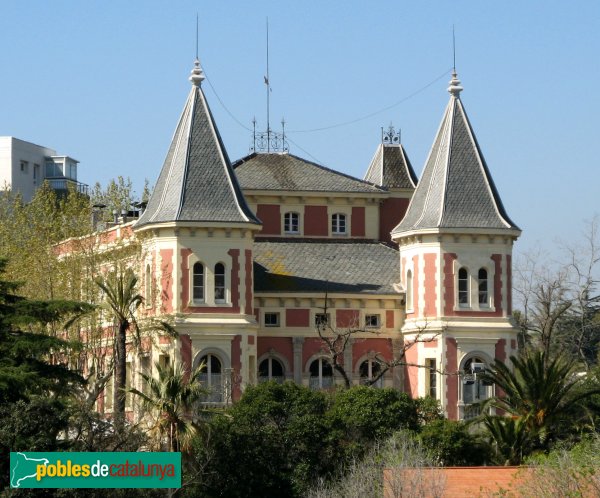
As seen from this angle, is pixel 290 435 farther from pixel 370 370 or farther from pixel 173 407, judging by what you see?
pixel 370 370

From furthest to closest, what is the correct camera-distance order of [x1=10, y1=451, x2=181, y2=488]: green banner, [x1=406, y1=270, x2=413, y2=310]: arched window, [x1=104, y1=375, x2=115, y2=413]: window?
[x1=104, y1=375, x2=115, y2=413]: window
[x1=406, y1=270, x2=413, y2=310]: arched window
[x1=10, y1=451, x2=181, y2=488]: green banner

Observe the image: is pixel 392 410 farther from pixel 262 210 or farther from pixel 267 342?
pixel 262 210

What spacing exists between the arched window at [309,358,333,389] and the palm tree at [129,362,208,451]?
60.1 ft

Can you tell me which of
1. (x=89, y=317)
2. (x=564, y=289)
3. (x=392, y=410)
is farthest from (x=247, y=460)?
(x=564, y=289)

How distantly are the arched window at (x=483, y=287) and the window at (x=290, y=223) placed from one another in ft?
35.0

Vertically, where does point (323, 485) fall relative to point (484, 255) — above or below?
below

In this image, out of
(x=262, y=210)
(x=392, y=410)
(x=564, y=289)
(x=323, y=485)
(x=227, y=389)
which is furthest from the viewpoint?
(x=564, y=289)

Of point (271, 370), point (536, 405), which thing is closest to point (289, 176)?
point (271, 370)

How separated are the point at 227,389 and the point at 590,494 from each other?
82.9 feet

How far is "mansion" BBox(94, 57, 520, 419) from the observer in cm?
7200

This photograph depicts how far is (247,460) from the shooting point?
5875 cm

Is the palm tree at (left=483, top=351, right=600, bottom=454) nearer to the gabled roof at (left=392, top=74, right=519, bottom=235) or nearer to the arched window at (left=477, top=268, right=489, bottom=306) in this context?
the arched window at (left=477, top=268, right=489, bottom=306)

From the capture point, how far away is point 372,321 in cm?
7712

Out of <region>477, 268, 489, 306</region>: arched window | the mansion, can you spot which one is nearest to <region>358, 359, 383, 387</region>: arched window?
the mansion
